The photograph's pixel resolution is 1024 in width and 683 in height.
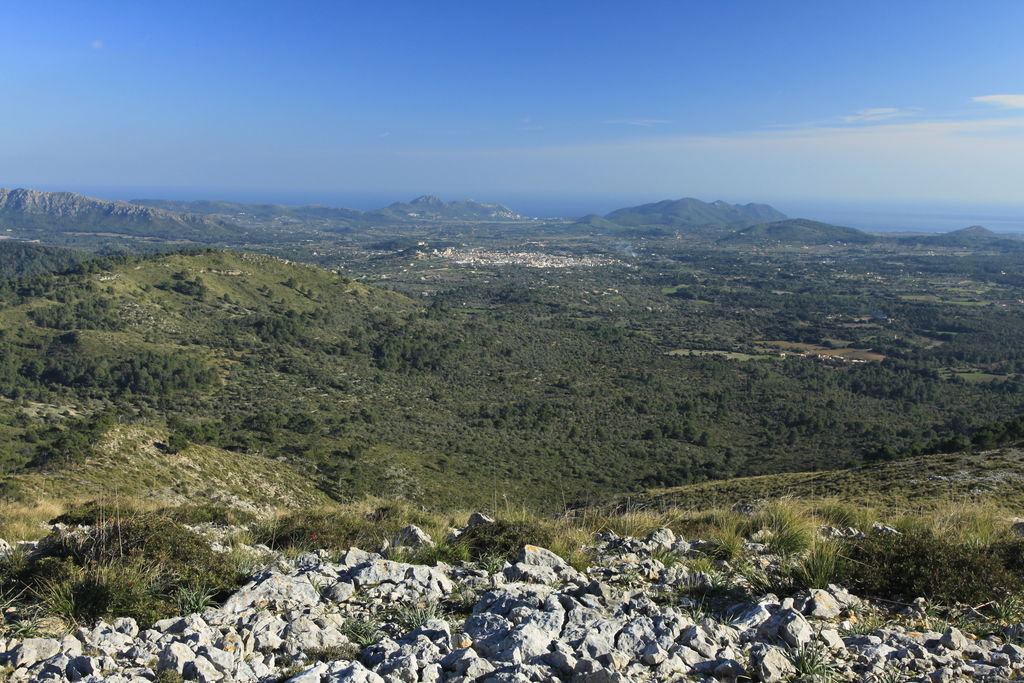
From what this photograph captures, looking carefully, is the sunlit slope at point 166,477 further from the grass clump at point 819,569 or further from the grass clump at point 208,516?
the grass clump at point 819,569

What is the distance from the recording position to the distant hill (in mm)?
129625

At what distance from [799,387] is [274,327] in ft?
206

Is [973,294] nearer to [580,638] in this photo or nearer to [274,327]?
[274,327]

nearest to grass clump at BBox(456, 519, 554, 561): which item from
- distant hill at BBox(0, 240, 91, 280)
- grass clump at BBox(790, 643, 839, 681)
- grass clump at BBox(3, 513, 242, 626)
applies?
grass clump at BBox(3, 513, 242, 626)

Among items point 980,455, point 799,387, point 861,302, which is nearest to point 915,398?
point 799,387

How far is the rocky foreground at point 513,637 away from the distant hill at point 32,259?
158463 millimetres

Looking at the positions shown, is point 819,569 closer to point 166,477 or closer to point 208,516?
point 208,516

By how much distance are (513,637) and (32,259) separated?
176 m

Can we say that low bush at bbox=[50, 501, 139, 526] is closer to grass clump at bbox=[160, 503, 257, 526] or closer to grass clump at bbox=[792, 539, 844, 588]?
grass clump at bbox=[160, 503, 257, 526]

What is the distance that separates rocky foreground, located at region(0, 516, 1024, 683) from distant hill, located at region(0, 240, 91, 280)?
158 m

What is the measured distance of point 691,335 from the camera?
97.6m

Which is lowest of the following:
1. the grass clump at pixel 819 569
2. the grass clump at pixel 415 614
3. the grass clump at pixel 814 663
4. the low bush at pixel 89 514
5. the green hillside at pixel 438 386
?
the green hillside at pixel 438 386

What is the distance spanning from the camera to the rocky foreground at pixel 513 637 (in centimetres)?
371

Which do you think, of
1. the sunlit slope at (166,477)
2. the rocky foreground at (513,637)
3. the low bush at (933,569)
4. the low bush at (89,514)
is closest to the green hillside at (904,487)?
the low bush at (933,569)
